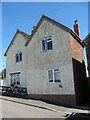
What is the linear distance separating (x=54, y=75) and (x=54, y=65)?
3.39 ft

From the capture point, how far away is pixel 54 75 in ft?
60.4

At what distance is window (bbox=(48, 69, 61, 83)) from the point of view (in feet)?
59.5

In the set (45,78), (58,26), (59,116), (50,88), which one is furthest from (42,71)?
(59,116)

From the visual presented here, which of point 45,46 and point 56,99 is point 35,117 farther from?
point 45,46

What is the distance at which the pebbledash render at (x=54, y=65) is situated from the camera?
17.3m

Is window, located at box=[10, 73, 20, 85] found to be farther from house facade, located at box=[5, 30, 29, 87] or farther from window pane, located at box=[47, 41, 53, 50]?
window pane, located at box=[47, 41, 53, 50]

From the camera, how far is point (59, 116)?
12.4 meters

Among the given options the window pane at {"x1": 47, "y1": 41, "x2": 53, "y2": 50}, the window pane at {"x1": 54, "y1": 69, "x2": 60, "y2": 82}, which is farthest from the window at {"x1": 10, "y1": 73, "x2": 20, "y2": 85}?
the window pane at {"x1": 54, "y1": 69, "x2": 60, "y2": 82}

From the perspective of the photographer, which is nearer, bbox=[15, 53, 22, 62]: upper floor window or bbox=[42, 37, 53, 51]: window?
bbox=[42, 37, 53, 51]: window

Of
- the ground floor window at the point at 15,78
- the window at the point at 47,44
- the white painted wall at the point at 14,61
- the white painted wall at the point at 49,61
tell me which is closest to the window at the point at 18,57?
the white painted wall at the point at 14,61

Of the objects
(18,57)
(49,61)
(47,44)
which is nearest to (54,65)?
(49,61)

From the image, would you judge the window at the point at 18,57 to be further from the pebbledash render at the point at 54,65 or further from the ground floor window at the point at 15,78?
→ the pebbledash render at the point at 54,65

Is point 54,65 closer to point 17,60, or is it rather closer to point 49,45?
point 49,45

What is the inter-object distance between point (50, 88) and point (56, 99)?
1341 millimetres
